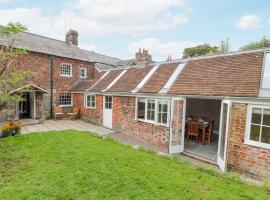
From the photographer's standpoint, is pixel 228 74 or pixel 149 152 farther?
pixel 228 74

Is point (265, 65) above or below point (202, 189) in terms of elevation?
above

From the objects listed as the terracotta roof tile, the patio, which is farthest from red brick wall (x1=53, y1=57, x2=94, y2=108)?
the terracotta roof tile

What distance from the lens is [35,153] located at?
6.64 metres

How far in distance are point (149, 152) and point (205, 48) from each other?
29.8 meters

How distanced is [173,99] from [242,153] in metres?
3.49

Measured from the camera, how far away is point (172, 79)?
971 centimetres

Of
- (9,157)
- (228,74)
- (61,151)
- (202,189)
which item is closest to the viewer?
(202,189)

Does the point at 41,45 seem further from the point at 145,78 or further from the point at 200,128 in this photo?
the point at 200,128

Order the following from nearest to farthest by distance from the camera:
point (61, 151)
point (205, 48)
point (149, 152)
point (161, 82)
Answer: point (61, 151)
point (149, 152)
point (161, 82)
point (205, 48)

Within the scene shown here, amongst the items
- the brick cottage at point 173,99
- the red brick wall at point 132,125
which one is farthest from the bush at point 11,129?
the red brick wall at point 132,125

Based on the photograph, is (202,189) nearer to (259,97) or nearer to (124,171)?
(124,171)

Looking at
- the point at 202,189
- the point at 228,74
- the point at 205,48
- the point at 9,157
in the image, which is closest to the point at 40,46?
the point at 9,157

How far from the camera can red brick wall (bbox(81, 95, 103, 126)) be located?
13.5 meters

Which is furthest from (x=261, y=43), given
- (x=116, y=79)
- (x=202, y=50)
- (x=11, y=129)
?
(x=11, y=129)
